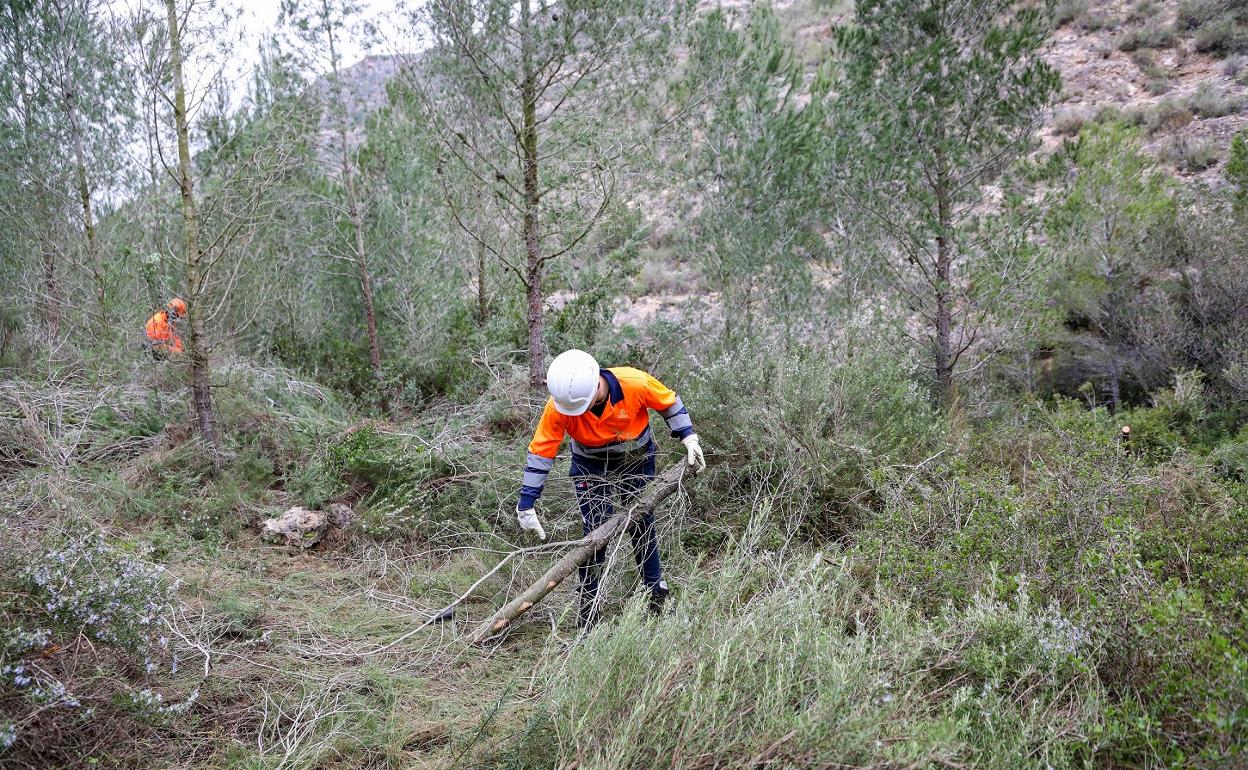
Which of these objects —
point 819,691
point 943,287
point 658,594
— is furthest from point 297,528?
point 943,287

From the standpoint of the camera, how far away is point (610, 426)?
398 cm

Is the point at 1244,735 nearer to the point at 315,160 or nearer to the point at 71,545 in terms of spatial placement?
the point at 71,545

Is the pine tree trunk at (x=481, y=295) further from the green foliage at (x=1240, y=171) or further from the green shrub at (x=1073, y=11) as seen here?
the green shrub at (x=1073, y=11)

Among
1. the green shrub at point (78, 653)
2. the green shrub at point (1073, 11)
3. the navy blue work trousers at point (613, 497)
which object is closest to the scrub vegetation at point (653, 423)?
the green shrub at point (78, 653)

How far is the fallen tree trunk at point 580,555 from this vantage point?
3.64 meters

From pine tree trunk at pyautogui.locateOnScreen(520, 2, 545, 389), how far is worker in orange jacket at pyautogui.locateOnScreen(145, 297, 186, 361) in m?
2.77

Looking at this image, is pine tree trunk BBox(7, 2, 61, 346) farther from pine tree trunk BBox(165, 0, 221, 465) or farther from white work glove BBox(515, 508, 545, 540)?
white work glove BBox(515, 508, 545, 540)

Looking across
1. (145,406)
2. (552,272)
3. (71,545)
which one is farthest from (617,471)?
(145,406)

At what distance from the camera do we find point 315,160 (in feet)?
27.5

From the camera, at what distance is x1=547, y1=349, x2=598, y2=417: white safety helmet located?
11.9 feet

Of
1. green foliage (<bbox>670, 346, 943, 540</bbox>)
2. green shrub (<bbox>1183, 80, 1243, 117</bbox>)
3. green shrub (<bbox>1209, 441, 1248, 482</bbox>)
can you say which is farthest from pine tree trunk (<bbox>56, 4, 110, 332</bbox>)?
green shrub (<bbox>1183, 80, 1243, 117</bbox>)

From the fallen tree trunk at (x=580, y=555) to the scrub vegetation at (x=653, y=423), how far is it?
138mm

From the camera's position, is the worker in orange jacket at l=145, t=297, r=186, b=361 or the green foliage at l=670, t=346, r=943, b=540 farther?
the worker in orange jacket at l=145, t=297, r=186, b=361

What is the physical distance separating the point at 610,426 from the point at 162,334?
14.3ft
